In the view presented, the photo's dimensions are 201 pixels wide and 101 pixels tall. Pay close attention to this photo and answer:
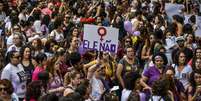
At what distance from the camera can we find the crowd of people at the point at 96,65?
25.4 feet

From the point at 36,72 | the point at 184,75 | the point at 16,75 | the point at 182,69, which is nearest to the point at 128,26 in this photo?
the point at 182,69

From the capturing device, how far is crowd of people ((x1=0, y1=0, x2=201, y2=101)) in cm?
775

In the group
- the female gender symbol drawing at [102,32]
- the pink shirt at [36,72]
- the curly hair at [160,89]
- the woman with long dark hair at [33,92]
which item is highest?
the female gender symbol drawing at [102,32]

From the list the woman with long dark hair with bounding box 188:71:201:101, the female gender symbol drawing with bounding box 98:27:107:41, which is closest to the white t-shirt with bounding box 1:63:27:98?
the female gender symbol drawing with bounding box 98:27:107:41

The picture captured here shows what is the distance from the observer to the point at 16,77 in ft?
29.0

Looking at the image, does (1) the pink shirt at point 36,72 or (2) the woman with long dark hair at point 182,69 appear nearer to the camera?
(1) the pink shirt at point 36,72

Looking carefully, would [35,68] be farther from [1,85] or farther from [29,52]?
[1,85]

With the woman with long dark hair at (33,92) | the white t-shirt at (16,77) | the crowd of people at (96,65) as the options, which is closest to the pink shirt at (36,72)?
the crowd of people at (96,65)

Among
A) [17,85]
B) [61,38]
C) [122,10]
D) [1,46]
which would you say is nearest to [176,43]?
[61,38]

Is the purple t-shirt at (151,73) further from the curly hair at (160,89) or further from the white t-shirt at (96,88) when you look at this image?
the curly hair at (160,89)

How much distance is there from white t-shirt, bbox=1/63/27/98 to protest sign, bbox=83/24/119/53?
1876 mm

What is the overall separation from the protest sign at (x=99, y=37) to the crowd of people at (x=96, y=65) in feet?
0.55

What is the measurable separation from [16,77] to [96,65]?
1.21 meters

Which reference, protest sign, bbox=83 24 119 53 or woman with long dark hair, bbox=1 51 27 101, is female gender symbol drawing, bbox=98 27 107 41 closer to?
protest sign, bbox=83 24 119 53
